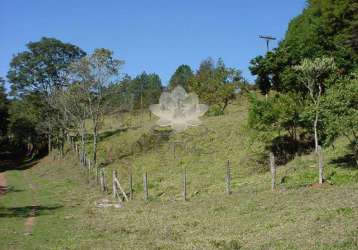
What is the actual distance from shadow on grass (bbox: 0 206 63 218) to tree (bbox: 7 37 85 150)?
3414 centimetres

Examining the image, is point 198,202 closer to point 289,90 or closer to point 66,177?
point 289,90

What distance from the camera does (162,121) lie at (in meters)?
32.6

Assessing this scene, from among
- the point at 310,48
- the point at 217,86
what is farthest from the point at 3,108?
the point at 310,48

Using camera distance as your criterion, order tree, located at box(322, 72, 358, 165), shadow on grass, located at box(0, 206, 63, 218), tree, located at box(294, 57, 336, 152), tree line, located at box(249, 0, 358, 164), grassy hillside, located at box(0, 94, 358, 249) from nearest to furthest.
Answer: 1. grassy hillside, located at box(0, 94, 358, 249)
2. tree, located at box(322, 72, 358, 165)
3. shadow on grass, located at box(0, 206, 63, 218)
4. tree line, located at box(249, 0, 358, 164)
5. tree, located at box(294, 57, 336, 152)

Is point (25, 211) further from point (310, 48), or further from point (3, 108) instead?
point (3, 108)

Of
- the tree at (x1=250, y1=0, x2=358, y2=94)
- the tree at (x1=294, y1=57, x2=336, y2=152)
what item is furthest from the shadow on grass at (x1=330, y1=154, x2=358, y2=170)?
the tree at (x1=250, y1=0, x2=358, y2=94)

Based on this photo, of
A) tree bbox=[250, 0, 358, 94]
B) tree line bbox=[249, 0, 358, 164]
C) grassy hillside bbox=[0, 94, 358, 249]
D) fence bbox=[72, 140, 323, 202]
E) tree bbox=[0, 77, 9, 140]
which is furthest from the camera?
tree bbox=[0, 77, 9, 140]

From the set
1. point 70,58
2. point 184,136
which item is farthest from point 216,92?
point 70,58

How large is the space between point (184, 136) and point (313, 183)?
2525cm

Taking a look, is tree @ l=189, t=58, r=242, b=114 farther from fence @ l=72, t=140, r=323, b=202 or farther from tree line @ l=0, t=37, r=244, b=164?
fence @ l=72, t=140, r=323, b=202

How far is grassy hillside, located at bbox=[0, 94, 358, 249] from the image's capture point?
1332cm

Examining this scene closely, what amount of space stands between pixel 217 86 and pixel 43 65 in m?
20.8

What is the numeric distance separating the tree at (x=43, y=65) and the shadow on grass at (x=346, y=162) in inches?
1588

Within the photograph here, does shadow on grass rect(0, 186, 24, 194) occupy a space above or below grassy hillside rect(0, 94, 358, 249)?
below
